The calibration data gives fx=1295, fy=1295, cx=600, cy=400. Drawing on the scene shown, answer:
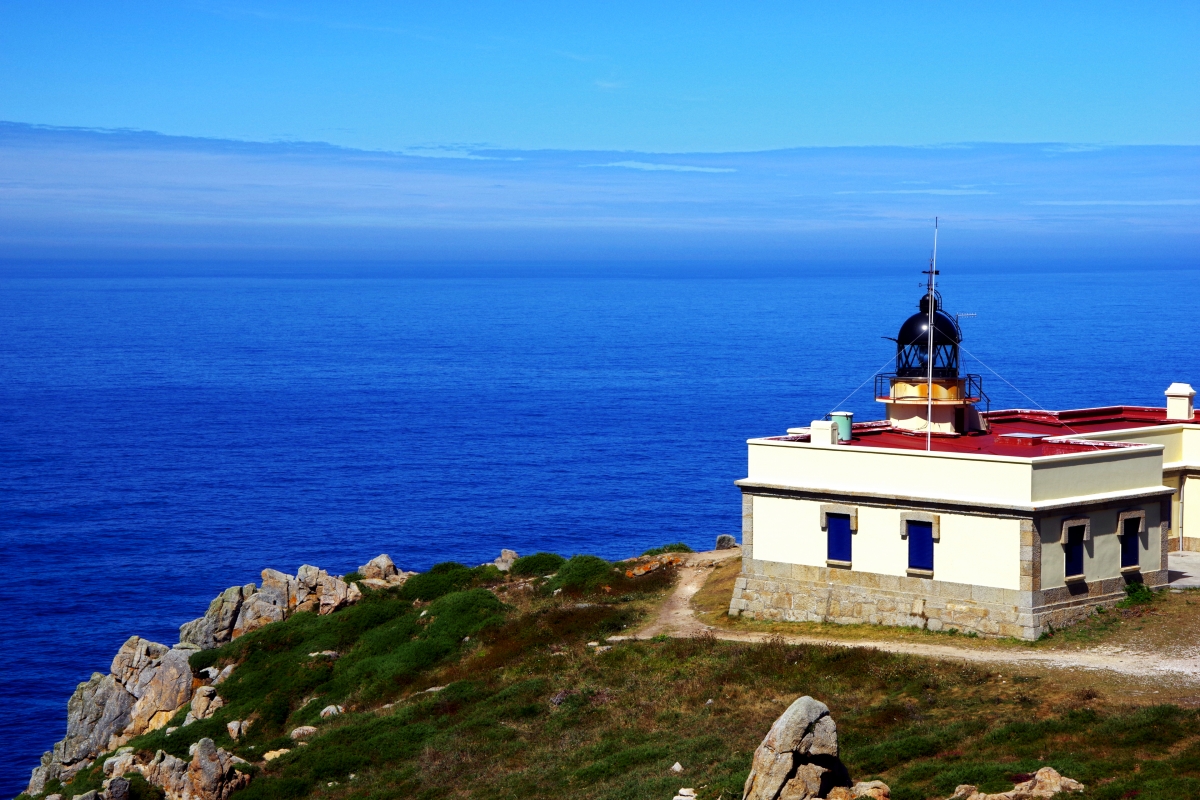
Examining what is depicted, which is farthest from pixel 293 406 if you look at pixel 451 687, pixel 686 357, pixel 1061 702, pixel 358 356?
pixel 1061 702

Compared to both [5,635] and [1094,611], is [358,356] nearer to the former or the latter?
[5,635]

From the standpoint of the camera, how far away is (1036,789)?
2180 centimetres

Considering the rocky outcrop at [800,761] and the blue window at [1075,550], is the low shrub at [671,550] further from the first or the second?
the rocky outcrop at [800,761]

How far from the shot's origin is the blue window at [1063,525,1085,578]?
1353 inches

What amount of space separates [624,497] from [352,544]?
21.0 metres

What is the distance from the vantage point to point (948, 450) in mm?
37875

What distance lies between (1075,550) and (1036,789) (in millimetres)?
14166

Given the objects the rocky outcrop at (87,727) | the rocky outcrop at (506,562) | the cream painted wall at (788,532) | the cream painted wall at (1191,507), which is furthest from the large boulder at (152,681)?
the cream painted wall at (1191,507)

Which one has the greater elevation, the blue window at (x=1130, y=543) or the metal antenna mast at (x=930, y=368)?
the metal antenna mast at (x=930, y=368)

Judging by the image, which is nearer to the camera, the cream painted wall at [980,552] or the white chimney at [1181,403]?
the cream painted wall at [980,552]

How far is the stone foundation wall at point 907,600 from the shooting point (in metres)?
33.8

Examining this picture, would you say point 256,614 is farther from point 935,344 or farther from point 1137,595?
point 1137,595

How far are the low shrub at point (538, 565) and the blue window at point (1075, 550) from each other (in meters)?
21.2

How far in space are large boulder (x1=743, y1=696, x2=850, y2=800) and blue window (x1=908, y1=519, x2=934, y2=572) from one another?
13.5m
